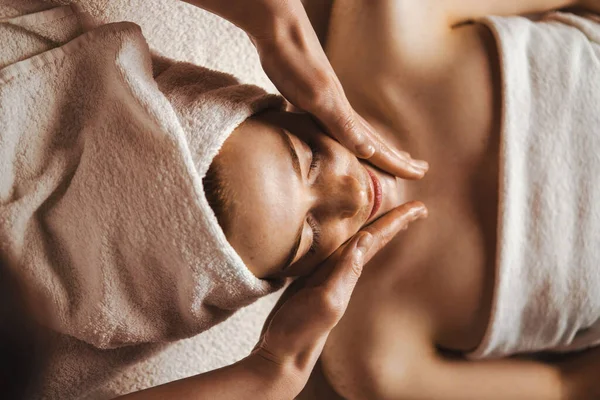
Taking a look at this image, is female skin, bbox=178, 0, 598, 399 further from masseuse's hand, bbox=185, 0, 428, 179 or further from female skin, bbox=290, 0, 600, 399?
masseuse's hand, bbox=185, 0, 428, 179

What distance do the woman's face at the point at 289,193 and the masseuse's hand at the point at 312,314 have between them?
2cm

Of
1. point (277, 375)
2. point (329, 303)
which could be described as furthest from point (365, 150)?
point (277, 375)

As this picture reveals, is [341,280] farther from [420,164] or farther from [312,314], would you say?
[420,164]

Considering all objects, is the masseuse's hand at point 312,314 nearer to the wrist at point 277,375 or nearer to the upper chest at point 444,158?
the wrist at point 277,375

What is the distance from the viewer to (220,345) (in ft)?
3.62

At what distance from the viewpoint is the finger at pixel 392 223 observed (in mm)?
916

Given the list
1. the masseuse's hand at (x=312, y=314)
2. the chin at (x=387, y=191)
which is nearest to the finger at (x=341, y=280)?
the masseuse's hand at (x=312, y=314)

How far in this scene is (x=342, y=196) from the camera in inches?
31.3

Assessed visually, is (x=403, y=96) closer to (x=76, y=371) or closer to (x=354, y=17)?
(x=354, y=17)

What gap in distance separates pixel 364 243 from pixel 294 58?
30 centimetres

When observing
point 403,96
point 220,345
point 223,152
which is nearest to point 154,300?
point 223,152

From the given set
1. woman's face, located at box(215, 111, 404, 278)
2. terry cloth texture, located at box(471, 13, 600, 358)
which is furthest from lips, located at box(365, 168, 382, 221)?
terry cloth texture, located at box(471, 13, 600, 358)

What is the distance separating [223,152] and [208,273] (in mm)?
164

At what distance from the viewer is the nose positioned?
2.61 ft
